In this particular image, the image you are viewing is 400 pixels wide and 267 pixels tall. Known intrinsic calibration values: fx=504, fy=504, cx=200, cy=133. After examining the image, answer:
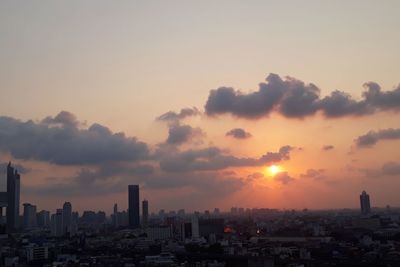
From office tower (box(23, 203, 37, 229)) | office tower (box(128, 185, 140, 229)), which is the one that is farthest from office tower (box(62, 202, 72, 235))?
office tower (box(23, 203, 37, 229))

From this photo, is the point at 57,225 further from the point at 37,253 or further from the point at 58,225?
the point at 37,253

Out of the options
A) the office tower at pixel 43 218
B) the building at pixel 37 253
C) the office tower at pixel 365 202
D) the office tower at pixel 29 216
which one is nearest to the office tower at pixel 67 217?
the office tower at pixel 29 216

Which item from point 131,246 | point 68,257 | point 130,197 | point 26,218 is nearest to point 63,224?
point 130,197

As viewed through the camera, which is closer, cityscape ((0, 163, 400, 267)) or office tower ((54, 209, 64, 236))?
cityscape ((0, 163, 400, 267))

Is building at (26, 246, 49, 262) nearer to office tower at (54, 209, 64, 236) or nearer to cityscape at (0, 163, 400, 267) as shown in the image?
cityscape at (0, 163, 400, 267)

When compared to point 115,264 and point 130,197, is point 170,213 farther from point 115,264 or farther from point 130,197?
point 115,264

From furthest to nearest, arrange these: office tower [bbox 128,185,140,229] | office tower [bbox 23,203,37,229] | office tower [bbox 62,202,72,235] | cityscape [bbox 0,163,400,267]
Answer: office tower [bbox 23,203,37,229]
office tower [bbox 128,185,140,229]
office tower [bbox 62,202,72,235]
cityscape [bbox 0,163,400,267]

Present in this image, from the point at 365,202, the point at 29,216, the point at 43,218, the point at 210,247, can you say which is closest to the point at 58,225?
the point at 29,216
